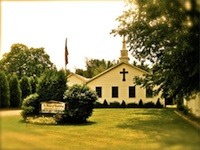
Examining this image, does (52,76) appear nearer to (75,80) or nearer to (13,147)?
(13,147)

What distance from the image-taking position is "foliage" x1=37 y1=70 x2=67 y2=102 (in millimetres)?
15234

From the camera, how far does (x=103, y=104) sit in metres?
30.6

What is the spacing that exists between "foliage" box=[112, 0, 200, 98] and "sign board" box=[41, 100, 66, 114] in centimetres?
434

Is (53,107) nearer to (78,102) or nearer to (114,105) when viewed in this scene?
(78,102)

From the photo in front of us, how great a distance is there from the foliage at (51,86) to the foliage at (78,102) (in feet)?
1.55

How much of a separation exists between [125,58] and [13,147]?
32734mm

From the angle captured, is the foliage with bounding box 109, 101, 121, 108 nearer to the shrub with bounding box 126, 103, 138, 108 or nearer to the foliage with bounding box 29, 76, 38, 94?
the shrub with bounding box 126, 103, 138, 108

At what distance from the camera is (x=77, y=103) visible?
15.2 meters

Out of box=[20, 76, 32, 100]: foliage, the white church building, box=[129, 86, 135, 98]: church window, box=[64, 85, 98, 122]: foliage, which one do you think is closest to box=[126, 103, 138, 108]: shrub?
the white church building

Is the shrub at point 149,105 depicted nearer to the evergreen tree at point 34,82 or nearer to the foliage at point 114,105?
the foliage at point 114,105

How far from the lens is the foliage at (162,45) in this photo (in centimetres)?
1194

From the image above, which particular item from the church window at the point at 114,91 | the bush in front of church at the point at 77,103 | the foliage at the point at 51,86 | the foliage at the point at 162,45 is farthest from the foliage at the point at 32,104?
the church window at the point at 114,91

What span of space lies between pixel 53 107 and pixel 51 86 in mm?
938

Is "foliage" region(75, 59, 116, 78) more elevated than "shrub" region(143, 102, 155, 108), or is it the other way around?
"foliage" region(75, 59, 116, 78)
